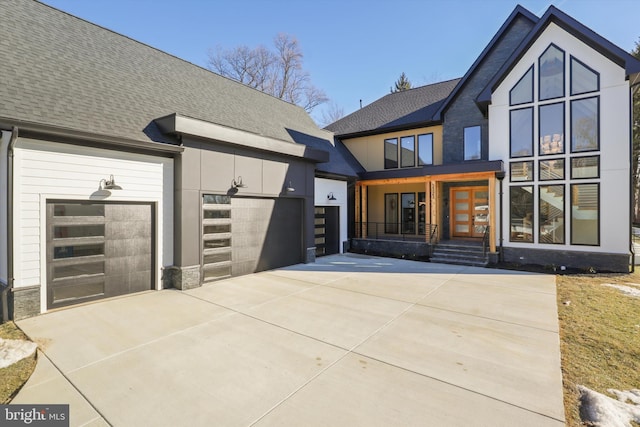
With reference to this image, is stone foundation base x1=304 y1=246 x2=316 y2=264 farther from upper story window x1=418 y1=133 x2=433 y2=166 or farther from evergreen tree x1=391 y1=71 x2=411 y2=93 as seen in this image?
evergreen tree x1=391 y1=71 x2=411 y2=93

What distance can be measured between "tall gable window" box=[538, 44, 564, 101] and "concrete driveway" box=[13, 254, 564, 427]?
7.64m

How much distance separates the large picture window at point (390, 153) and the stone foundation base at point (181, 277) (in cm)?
1111

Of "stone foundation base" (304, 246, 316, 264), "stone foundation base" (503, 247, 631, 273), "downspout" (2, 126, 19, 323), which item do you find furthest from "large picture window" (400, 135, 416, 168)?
"downspout" (2, 126, 19, 323)

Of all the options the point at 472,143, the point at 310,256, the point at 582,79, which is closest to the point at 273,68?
the point at 472,143

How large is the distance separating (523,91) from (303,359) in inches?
487

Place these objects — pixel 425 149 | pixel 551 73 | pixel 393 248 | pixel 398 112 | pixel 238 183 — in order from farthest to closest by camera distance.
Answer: pixel 398 112 < pixel 425 149 < pixel 393 248 < pixel 551 73 < pixel 238 183

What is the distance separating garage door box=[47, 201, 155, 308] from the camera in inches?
241

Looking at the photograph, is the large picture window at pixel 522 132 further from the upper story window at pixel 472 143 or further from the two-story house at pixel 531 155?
the upper story window at pixel 472 143

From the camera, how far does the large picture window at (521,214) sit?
11219 mm

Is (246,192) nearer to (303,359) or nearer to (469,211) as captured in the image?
(303,359)

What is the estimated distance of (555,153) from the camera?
10859 millimetres

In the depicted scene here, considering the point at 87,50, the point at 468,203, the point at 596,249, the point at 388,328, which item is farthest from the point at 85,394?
the point at 468,203

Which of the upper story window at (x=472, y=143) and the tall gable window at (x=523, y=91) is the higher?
the tall gable window at (x=523, y=91)

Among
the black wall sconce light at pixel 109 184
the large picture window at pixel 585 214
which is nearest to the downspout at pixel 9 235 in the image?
the black wall sconce light at pixel 109 184
